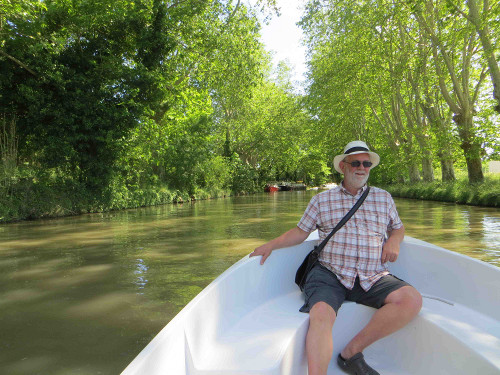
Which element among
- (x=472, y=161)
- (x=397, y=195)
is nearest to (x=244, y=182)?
(x=397, y=195)

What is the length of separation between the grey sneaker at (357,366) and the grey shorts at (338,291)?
27 cm

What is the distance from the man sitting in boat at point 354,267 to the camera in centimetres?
215

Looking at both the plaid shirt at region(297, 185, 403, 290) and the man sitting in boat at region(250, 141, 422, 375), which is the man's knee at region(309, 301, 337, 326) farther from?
the plaid shirt at region(297, 185, 403, 290)

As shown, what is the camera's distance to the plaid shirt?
2.54 metres

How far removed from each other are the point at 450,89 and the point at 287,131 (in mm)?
16933

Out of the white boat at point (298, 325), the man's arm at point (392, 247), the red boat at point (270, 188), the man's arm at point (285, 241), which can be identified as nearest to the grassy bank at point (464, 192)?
the white boat at point (298, 325)

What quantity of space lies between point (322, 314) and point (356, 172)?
1058 millimetres

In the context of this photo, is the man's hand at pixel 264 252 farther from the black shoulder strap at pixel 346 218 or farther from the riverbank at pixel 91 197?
the riverbank at pixel 91 197

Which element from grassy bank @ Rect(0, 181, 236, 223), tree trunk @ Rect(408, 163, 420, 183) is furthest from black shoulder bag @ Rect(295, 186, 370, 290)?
tree trunk @ Rect(408, 163, 420, 183)

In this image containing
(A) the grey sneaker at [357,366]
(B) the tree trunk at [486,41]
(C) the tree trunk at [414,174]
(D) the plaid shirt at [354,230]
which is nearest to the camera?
(A) the grey sneaker at [357,366]

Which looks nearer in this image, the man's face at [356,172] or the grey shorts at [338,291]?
the grey shorts at [338,291]

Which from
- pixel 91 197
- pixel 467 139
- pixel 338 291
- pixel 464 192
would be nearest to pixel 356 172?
pixel 338 291

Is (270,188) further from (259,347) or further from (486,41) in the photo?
(259,347)

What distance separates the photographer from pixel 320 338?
2025mm
